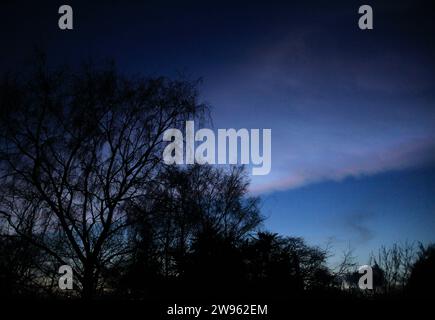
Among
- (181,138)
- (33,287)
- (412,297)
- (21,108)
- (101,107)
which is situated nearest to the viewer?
(412,297)

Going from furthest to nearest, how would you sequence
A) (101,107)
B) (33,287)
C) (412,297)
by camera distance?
(101,107) < (33,287) < (412,297)

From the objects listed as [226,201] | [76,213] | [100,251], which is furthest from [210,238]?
[226,201]

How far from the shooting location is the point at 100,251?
9.56 metres

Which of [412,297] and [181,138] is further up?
[181,138]

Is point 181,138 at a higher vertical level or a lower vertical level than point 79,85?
lower

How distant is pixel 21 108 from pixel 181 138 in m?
4.74

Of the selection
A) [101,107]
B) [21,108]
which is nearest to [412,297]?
[101,107]

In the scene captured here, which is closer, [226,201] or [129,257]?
[129,257]

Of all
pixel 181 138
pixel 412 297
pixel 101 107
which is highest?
pixel 101 107

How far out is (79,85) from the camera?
9.91 metres

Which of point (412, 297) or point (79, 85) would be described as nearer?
point (412, 297)
